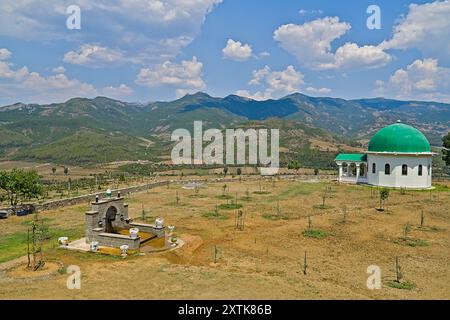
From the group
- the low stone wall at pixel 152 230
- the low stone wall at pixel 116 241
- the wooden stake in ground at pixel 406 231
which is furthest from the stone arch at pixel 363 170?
the low stone wall at pixel 116 241

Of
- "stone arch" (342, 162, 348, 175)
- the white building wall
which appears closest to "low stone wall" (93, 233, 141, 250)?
the white building wall

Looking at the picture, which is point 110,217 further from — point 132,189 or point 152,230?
point 132,189

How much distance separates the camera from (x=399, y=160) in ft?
139

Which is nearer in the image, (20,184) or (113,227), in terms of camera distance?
(113,227)

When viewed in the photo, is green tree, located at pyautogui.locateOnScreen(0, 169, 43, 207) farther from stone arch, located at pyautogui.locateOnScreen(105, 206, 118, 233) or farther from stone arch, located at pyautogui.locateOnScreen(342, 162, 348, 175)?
stone arch, located at pyautogui.locateOnScreen(342, 162, 348, 175)

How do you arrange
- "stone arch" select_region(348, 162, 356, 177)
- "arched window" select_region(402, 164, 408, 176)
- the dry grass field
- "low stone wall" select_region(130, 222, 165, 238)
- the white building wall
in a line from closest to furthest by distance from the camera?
1. the dry grass field
2. "low stone wall" select_region(130, 222, 165, 238)
3. the white building wall
4. "arched window" select_region(402, 164, 408, 176)
5. "stone arch" select_region(348, 162, 356, 177)

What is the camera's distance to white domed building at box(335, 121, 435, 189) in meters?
42.1

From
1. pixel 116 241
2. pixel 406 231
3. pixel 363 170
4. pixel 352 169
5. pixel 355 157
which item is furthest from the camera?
pixel 352 169

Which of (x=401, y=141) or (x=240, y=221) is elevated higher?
(x=401, y=141)

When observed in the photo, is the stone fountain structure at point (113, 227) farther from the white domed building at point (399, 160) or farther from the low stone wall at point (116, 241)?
the white domed building at point (399, 160)

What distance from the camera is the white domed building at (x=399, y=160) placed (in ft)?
138

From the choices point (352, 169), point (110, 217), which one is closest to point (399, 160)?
point (352, 169)

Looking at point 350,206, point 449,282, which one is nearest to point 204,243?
point 449,282

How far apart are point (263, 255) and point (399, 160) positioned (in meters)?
30.0
